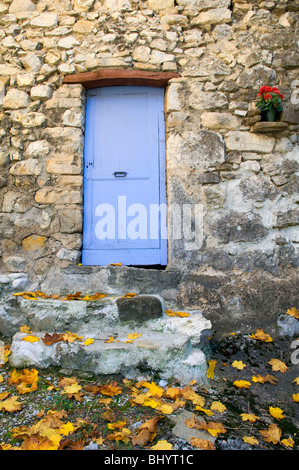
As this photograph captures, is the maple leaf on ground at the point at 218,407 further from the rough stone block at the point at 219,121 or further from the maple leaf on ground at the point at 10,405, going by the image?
the rough stone block at the point at 219,121

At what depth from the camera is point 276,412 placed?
2.14 meters

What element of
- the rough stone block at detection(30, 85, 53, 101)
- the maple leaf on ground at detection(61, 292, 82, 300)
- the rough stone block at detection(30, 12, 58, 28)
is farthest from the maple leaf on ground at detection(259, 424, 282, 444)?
the rough stone block at detection(30, 12, 58, 28)

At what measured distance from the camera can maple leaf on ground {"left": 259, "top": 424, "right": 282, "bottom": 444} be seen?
1.82 meters

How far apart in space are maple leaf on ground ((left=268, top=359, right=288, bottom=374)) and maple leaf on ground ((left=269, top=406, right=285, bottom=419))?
504 millimetres

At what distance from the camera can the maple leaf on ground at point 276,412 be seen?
2.12 m

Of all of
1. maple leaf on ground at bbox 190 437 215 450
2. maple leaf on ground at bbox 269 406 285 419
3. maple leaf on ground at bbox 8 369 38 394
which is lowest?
maple leaf on ground at bbox 269 406 285 419

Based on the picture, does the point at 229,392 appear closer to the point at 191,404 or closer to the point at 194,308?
the point at 191,404

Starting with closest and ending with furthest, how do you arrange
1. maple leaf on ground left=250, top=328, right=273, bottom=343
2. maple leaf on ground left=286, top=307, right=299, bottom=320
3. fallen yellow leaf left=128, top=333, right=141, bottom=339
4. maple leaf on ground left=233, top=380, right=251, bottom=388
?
1. maple leaf on ground left=233, top=380, right=251, bottom=388
2. fallen yellow leaf left=128, top=333, right=141, bottom=339
3. maple leaf on ground left=250, top=328, right=273, bottom=343
4. maple leaf on ground left=286, top=307, right=299, bottom=320

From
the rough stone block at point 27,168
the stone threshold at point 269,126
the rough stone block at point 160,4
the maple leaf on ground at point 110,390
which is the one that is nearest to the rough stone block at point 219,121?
the stone threshold at point 269,126

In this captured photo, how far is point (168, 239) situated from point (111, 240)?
0.56 metres

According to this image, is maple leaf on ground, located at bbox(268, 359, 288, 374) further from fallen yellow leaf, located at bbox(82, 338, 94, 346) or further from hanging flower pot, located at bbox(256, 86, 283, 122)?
hanging flower pot, located at bbox(256, 86, 283, 122)

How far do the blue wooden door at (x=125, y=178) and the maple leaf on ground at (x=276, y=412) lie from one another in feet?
5.31

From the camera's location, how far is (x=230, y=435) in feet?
5.93

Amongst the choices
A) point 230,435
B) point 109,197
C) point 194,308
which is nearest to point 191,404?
point 230,435
